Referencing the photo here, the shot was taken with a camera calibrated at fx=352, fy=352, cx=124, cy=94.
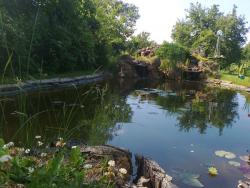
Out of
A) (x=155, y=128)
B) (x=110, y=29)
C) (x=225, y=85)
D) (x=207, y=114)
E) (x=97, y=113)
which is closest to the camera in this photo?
(x=97, y=113)

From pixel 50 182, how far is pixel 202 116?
1037 centimetres

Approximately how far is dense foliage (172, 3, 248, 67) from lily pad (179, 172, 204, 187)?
33.5m

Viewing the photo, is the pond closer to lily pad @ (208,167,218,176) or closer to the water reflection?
the water reflection

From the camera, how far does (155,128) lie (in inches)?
370

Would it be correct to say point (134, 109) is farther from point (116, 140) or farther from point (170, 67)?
point (170, 67)

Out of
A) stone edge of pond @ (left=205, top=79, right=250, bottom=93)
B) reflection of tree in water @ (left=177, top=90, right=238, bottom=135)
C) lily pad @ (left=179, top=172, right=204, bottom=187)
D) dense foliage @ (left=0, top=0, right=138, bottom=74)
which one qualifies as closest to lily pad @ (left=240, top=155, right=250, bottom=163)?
lily pad @ (left=179, top=172, right=204, bottom=187)

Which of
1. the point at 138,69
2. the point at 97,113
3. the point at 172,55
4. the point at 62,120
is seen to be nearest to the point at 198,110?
the point at 97,113

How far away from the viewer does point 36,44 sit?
16.2 m

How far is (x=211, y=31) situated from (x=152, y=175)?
36.3 meters

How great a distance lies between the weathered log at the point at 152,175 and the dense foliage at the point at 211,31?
34.0 m

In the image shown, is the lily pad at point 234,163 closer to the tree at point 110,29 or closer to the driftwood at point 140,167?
the driftwood at point 140,167

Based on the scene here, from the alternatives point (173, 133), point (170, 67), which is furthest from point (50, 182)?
point (170, 67)

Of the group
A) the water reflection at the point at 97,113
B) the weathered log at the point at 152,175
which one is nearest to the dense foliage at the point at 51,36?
the water reflection at the point at 97,113

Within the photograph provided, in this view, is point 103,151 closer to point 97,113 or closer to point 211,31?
point 97,113
